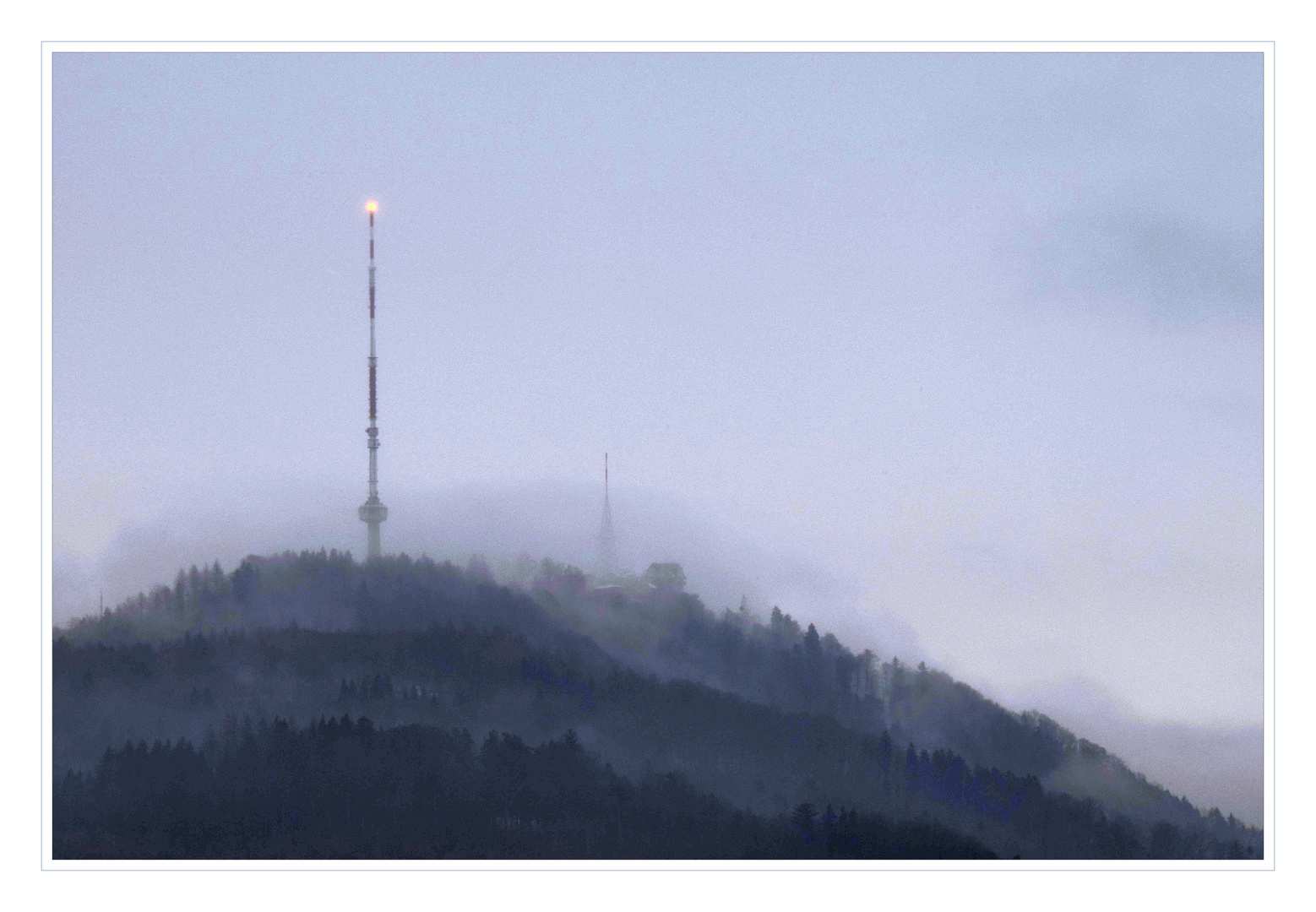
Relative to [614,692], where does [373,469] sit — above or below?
above

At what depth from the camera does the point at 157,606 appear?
81.7 ft

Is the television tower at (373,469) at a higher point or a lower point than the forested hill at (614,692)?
higher

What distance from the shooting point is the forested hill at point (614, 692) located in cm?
2533

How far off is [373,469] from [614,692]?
842 centimetres

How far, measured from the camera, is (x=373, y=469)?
2342cm

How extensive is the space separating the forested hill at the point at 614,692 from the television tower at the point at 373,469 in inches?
60.2

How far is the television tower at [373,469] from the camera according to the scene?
74.4 ft

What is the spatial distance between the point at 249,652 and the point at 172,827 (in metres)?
3.94

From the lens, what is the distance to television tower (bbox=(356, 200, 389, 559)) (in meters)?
22.7

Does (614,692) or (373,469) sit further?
(614,692)

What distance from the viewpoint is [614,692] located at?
27812 mm
